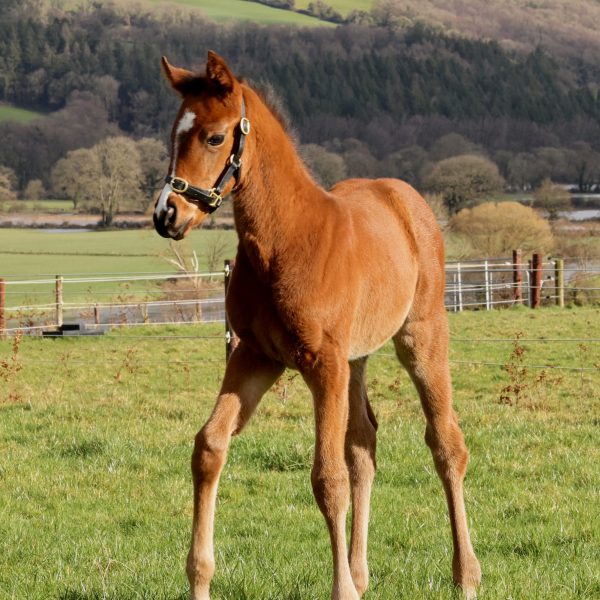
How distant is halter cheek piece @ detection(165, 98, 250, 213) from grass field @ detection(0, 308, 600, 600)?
183 centimetres

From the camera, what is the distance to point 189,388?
1599 cm

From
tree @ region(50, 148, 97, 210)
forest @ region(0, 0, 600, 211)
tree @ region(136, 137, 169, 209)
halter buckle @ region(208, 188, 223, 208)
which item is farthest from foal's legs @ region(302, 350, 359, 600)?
forest @ region(0, 0, 600, 211)

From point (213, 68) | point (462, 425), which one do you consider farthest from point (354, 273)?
point (462, 425)

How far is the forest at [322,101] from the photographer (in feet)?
428

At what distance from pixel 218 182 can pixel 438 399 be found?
1.89 metres

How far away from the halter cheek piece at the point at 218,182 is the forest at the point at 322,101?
3877 inches

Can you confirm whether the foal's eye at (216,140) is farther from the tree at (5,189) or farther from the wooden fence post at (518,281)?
Result: the tree at (5,189)

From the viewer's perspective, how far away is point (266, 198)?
13.2 feet

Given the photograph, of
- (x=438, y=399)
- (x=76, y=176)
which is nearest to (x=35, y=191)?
(x=76, y=176)

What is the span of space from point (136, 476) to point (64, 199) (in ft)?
339

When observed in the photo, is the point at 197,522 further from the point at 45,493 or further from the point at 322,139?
the point at 322,139

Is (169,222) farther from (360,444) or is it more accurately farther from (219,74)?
(360,444)

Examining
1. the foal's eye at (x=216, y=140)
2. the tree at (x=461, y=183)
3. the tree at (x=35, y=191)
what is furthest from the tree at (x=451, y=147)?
the foal's eye at (x=216, y=140)

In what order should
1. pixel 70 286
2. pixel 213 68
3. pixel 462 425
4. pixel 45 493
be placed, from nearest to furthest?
pixel 213 68 → pixel 45 493 → pixel 462 425 → pixel 70 286
